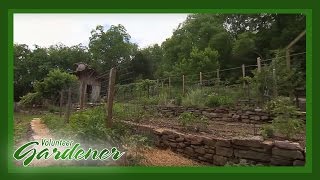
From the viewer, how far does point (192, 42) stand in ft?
89.4

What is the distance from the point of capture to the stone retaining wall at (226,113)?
10354mm

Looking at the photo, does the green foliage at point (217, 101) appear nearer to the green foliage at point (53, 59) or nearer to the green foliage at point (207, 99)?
the green foliage at point (207, 99)

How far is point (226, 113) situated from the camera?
11859 mm

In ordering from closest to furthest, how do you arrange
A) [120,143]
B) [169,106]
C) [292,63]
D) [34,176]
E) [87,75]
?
[34,176] < [120,143] < [292,63] < [87,75] < [169,106]

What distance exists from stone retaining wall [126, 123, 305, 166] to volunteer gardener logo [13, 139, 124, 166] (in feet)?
6.86

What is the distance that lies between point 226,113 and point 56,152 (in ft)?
25.0

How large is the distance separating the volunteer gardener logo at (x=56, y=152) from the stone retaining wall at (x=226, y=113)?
19.8ft

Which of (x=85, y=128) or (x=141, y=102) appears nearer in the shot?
(x=85, y=128)

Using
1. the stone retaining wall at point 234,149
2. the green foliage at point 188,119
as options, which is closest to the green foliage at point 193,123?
the green foliage at point 188,119

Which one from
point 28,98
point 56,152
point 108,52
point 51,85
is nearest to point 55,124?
point 28,98

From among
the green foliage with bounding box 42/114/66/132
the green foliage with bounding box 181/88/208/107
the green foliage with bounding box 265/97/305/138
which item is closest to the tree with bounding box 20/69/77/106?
the green foliage with bounding box 42/114/66/132
